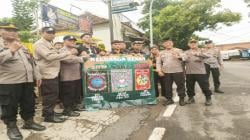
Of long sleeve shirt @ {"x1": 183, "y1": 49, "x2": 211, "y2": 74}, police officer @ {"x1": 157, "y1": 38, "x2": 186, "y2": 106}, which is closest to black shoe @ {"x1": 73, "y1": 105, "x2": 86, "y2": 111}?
police officer @ {"x1": 157, "y1": 38, "x2": 186, "y2": 106}

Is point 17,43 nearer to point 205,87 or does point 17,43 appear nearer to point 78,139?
point 78,139

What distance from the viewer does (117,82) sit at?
806 centimetres

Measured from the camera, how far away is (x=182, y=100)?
26.8 ft

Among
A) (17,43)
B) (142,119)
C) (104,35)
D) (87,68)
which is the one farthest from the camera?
(104,35)

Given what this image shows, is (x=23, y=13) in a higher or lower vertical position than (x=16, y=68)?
higher

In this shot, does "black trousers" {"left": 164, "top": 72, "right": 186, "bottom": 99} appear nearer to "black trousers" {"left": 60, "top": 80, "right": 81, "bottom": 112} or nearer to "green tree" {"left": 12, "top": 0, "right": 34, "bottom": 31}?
"black trousers" {"left": 60, "top": 80, "right": 81, "bottom": 112}

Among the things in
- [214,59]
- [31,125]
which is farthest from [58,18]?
[31,125]

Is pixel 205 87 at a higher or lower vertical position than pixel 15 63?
lower

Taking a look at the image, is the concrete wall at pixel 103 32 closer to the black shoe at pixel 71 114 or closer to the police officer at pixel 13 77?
the black shoe at pixel 71 114

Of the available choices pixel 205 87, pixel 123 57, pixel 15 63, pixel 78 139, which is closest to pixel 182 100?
pixel 205 87

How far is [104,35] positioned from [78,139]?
68.8 feet

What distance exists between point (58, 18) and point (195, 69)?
12.3 metres

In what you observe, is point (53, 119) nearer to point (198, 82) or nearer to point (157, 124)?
point (157, 124)

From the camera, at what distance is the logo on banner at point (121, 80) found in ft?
26.3
